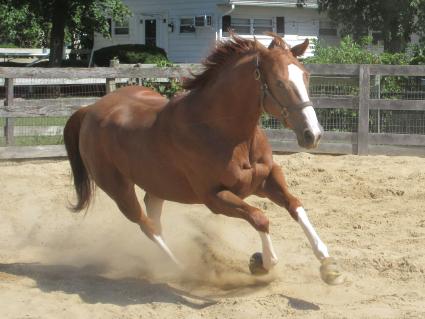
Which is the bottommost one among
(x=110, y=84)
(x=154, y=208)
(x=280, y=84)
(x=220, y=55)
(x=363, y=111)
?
(x=154, y=208)

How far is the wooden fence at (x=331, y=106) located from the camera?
11.2 metres

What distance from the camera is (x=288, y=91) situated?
4773 mm

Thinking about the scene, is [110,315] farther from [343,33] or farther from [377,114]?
[343,33]

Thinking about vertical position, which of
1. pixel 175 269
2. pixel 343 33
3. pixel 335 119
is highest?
pixel 343 33

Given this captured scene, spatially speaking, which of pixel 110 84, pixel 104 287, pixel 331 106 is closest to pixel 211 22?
pixel 110 84

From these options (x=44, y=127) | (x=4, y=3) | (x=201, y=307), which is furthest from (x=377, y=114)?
(x=4, y=3)

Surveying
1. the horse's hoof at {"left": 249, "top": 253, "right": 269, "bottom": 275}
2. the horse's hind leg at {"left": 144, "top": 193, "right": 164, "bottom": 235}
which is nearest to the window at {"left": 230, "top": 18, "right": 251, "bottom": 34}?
the horse's hind leg at {"left": 144, "top": 193, "right": 164, "bottom": 235}

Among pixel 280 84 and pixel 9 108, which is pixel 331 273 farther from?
pixel 9 108

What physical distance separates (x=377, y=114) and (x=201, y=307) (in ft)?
24.3

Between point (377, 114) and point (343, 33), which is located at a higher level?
point (343, 33)

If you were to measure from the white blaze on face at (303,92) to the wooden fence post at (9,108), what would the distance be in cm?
728

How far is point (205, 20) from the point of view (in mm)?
29297

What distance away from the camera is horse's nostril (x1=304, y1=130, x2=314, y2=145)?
4.54 metres

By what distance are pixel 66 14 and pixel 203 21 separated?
568cm
